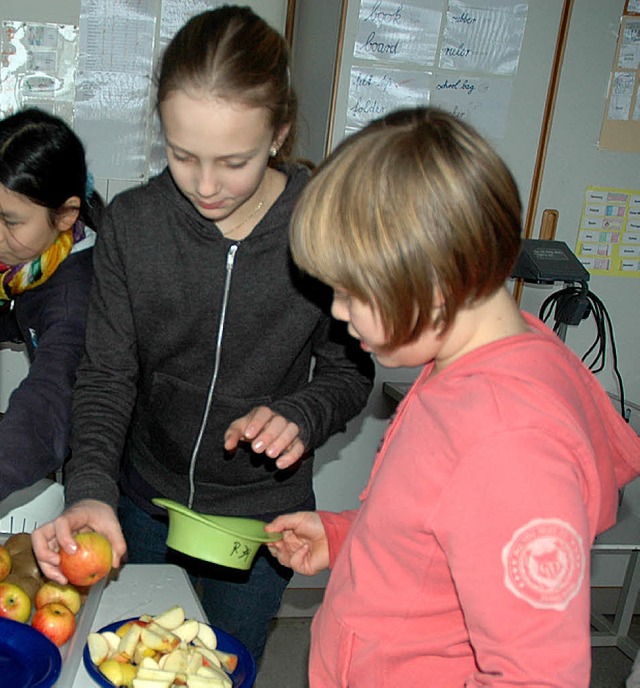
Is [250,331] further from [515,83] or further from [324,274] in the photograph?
[515,83]

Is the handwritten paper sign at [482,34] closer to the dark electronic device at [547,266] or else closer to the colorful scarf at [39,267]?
the dark electronic device at [547,266]

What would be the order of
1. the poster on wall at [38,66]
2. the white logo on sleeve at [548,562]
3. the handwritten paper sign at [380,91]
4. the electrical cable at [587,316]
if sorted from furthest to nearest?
1. the poster on wall at [38,66]
2. the handwritten paper sign at [380,91]
3. the electrical cable at [587,316]
4. the white logo on sleeve at [548,562]

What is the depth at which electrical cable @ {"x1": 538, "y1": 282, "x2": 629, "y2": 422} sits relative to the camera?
2.23m

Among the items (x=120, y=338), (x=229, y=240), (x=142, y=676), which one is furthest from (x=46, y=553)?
(x=229, y=240)

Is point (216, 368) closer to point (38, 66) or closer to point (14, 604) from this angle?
point (14, 604)

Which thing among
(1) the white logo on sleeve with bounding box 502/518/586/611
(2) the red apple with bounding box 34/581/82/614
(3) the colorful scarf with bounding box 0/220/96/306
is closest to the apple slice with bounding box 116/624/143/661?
(2) the red apple with bounding box 34/581/82/614

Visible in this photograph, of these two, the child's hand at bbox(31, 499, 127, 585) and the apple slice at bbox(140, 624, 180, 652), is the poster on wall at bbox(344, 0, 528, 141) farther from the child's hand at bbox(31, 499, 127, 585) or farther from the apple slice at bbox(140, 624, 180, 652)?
the apple slice at bbox(140, 624, 180, 652)

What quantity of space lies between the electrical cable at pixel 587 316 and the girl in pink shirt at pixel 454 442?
1367mm

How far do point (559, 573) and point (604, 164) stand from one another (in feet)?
7.03

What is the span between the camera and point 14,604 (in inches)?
41.9

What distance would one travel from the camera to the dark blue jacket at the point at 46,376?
4.04 feet

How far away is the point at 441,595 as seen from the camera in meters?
0.80

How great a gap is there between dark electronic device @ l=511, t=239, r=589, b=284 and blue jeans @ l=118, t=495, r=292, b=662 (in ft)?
3.59

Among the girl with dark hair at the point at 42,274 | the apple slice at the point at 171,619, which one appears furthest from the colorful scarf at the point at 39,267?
the apple slice at the point at 171,619
